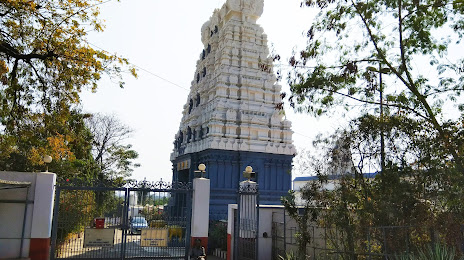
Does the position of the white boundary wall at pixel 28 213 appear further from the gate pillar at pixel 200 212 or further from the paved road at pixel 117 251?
the gate pillar at pixel 200 212

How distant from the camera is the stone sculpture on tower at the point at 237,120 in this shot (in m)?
22.1

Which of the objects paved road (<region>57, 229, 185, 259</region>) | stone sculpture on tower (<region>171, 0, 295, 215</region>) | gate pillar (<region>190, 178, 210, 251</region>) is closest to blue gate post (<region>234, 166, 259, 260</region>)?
gate pillar (<region>190, 178, 210, 251</region>)

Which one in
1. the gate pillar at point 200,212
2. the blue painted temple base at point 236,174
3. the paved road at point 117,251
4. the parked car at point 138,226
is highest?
the blue painted temple base at point 236,174

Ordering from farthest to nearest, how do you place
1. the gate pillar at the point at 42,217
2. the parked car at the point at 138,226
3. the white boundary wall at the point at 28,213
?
the parked car at the point at 138,226, the gate pillar at the point at 42,217, the white boundary wall at the point at 28,213

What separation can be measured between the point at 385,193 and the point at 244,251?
6380mm

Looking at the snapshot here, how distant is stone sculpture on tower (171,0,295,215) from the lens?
22.1m

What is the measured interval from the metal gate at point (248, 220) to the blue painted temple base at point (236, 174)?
7.29m

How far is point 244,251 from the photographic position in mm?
13695

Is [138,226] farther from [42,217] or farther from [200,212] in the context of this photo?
[42,217]

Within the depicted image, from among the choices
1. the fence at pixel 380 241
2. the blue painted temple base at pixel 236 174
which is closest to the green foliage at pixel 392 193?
the fence at pixel 380 241

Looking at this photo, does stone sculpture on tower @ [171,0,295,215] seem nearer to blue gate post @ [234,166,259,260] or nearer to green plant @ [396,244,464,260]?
blue gate post @ [234,166,259,260]

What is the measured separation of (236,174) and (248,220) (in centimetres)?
883

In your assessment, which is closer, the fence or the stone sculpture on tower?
the fence

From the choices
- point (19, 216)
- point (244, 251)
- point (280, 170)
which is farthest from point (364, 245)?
point (280, 170)
